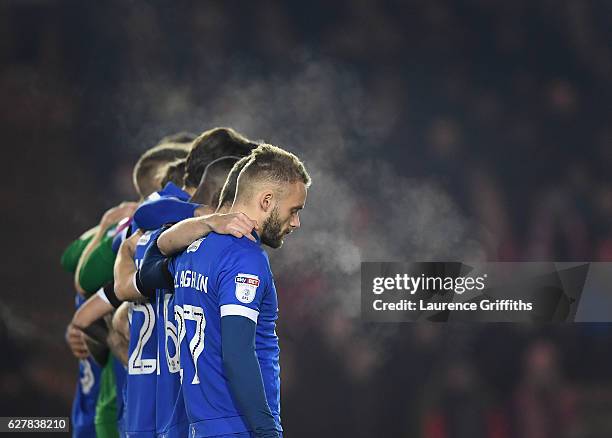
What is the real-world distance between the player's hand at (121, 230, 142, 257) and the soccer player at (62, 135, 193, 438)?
1.80ft

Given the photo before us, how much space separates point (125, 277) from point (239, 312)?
0.85m

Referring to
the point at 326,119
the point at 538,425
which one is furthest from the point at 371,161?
the point at 538,425

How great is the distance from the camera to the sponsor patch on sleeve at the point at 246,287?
7.73 ft

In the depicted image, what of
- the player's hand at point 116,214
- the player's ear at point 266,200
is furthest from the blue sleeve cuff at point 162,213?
the player's hand at point 116,214

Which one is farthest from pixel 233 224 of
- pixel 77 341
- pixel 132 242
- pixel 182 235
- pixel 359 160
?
pixel 359 160

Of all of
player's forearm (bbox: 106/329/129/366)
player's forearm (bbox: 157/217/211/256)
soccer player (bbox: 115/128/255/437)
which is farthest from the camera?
player's forearm (bbox: 106/329/129/366)

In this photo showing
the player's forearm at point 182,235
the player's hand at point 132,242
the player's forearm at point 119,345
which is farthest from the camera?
the player's forearm at point 119,345

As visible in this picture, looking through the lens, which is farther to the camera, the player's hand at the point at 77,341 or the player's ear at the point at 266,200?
the player's hand at the point at 77,341

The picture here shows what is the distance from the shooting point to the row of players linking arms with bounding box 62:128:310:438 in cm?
237

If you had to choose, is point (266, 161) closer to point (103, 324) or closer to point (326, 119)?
point (103, 324)

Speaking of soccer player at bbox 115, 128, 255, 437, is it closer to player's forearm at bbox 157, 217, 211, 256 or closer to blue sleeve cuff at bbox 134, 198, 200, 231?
blue sleeve cuff at bbox 134, 198, 200, 231

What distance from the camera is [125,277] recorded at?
3.11m

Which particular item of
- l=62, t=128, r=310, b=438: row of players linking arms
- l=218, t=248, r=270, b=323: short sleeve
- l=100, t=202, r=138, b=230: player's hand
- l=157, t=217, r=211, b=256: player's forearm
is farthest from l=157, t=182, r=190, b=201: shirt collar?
l=100, t=202, r=138, b=230: player's hand

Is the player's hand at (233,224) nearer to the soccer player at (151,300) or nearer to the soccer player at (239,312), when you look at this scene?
the soccer player at (239,312)
